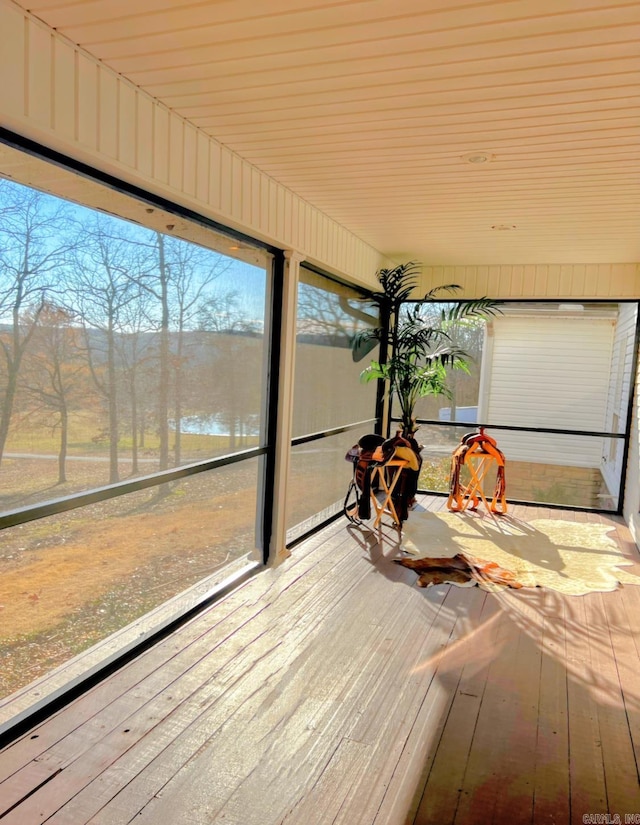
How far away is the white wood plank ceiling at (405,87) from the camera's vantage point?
6.03 ft

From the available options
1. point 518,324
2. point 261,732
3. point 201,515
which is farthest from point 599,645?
point 518,324

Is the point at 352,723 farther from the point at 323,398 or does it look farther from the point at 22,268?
the point at 323,398

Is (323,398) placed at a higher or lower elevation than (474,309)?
lower

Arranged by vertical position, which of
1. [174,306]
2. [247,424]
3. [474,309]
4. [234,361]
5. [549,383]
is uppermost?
[474,309]

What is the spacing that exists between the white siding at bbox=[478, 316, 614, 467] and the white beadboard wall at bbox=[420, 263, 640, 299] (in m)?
0.52

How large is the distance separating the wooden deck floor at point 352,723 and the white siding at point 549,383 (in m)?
3.16

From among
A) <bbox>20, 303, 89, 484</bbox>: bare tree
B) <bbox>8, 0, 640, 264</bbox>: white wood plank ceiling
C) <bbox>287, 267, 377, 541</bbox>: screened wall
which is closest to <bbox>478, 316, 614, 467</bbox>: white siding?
<bbox>287, 267, 377, 541</bbox>: screened wall

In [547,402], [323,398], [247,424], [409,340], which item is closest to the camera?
[247,424]

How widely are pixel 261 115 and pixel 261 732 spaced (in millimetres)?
2696

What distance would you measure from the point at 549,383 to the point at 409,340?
189cm

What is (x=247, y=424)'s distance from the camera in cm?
391

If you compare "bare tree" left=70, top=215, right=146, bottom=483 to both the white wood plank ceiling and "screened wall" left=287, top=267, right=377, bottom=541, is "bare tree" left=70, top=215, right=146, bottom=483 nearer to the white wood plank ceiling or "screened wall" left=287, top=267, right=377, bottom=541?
the white wood plank ceiling

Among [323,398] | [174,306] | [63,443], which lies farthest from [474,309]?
[63,443]

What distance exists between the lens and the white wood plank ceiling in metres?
1.84
